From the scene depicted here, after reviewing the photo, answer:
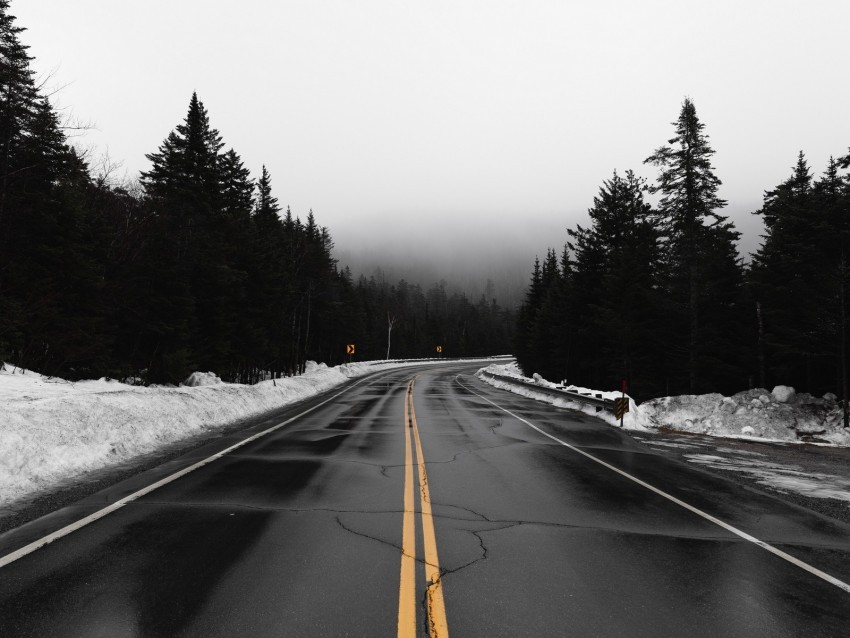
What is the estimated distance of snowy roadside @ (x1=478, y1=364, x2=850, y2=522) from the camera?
838 centimetres

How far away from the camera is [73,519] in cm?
521

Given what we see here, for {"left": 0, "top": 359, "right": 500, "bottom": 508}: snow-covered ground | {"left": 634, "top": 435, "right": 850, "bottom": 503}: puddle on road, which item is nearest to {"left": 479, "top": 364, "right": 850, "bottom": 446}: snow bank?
{"left": 634, "top": 435, "right": 850, "bottom": 503}: puddle on road

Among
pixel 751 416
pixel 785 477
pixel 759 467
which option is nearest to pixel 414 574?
pixel 785 477

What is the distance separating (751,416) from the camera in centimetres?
1641

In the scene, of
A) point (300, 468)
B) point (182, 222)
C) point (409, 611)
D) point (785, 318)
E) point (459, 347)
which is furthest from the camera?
point (459, 347)

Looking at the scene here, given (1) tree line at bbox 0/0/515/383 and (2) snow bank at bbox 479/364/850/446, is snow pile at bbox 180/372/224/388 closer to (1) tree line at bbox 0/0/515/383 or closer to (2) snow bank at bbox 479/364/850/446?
(1) tree line at bbox 0/0/515/383

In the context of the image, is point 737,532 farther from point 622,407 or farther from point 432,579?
point 622,407

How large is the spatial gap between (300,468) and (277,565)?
3.88m

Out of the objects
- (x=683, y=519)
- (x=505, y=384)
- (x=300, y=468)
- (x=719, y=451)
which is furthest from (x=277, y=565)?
(x=505, y=384)

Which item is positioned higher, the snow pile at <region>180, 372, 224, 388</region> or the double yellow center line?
the snow pile at <region>180, 372, 224, 388</region>

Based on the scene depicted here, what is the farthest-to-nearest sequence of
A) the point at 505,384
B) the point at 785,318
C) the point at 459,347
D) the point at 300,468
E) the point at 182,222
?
the point at 459,347
the point at 505,384
the point at 182,222
the point at 785,318
the point at 300,468

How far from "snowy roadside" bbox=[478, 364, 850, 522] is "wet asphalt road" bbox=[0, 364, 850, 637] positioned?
1.21m

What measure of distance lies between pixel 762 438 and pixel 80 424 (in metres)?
18.4

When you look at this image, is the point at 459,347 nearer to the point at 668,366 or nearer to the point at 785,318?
the point at 668,366
